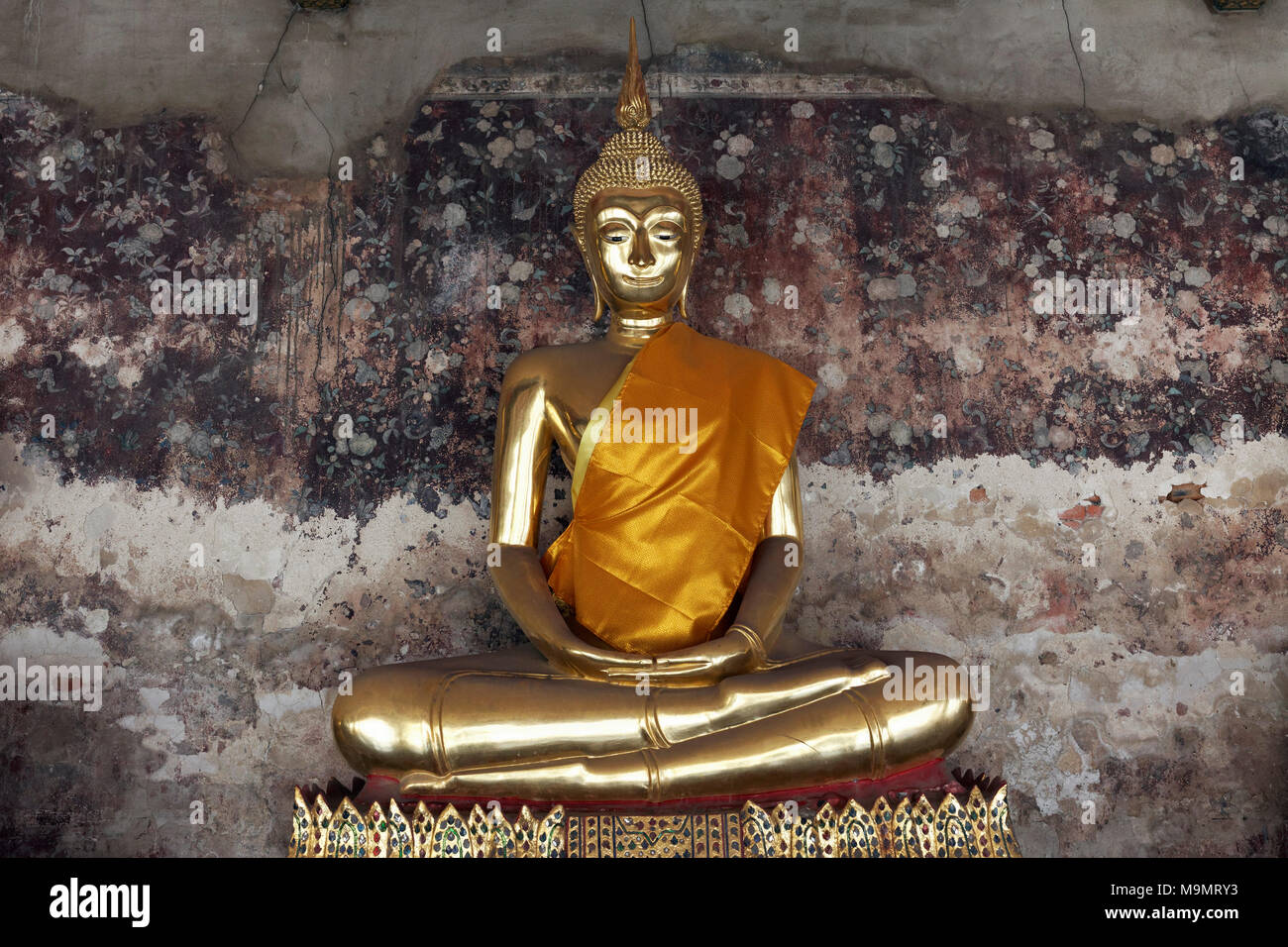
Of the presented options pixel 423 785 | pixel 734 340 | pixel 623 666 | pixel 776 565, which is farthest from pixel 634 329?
pixel 423 785

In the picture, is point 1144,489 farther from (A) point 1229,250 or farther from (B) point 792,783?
(B) point 792,783

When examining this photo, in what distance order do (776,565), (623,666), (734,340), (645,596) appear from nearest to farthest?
(623,666) < (645,596) < (776,565) < (734,340)

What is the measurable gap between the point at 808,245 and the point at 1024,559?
1257 millimetres

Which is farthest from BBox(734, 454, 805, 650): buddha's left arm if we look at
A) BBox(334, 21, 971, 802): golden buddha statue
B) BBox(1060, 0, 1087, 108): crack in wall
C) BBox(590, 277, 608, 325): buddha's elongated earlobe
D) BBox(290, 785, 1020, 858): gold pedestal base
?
BBox(1060, 0, 1087, 108): crack in wall

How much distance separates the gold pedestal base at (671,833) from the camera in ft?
9.39

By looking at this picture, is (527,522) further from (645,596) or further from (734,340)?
(734,340)

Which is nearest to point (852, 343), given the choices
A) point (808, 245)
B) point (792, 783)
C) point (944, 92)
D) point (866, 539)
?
point (808, 245)

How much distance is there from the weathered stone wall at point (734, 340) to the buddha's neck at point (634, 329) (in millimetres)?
388

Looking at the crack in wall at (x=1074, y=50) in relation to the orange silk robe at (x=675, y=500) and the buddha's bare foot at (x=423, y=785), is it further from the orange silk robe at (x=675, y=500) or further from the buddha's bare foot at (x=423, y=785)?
the buddha's bare foot at (x=423, y=785)

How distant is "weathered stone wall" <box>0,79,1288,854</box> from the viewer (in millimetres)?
3910

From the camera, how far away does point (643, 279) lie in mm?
3729

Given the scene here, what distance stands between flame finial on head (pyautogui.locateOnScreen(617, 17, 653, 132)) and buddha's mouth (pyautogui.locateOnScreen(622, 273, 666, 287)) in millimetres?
472

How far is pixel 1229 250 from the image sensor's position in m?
4.23

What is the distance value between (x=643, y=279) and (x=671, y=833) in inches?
64.8
